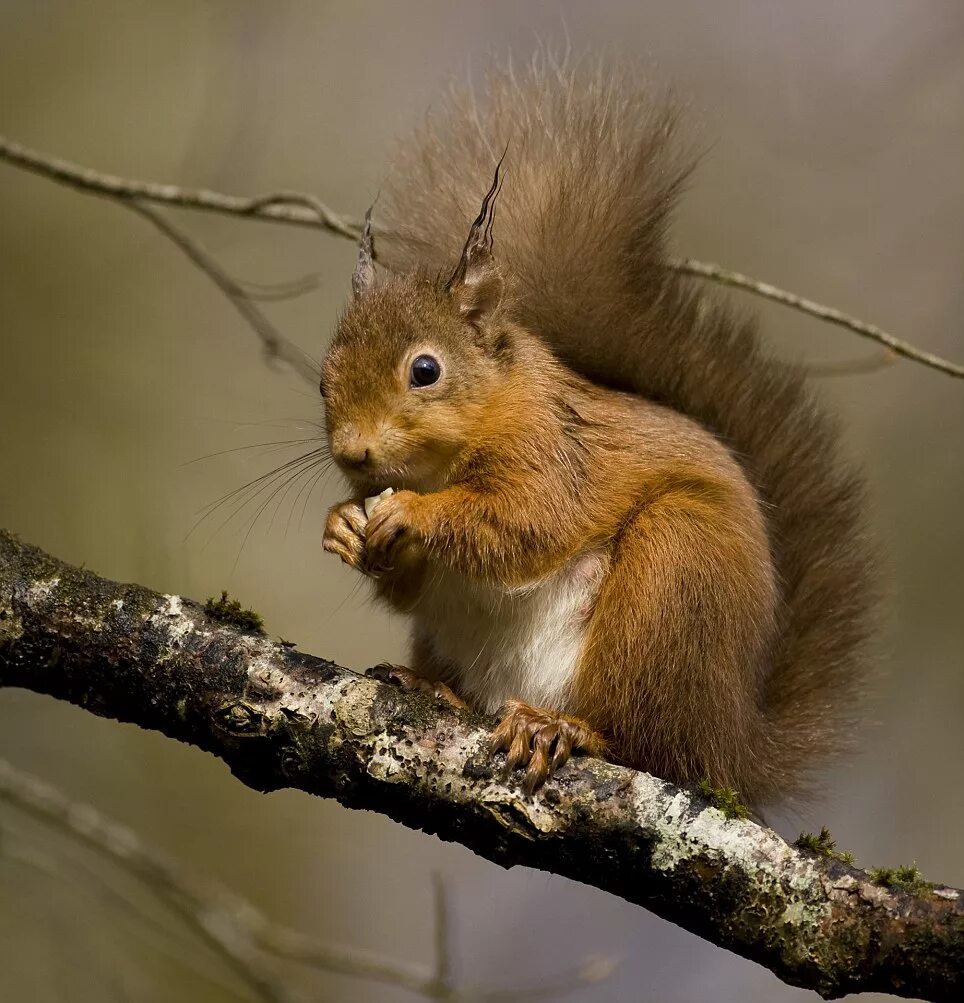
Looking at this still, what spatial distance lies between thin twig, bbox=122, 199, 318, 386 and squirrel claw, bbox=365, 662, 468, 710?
2.19 ft

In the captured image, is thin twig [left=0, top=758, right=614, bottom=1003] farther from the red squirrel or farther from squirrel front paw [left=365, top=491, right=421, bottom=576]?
squirrel front paw [left=365, top=491, right=421, bottom=576]

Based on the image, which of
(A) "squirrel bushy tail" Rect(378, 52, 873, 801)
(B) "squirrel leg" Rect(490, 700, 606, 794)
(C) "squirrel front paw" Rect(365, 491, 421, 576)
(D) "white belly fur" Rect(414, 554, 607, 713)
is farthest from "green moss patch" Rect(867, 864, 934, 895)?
(C) "squirrel front paw" Rect(365, 491, 421, 576)

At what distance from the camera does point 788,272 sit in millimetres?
→ 5242

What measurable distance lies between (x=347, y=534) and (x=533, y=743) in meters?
0.65

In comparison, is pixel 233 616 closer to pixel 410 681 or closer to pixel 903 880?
pixel 410 681

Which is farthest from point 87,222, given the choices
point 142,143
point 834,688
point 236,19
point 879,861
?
point 879,861

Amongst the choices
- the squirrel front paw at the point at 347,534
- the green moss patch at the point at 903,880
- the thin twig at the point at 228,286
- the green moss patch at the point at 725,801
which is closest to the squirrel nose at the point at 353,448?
the squirrel front paw at the point at 347,534

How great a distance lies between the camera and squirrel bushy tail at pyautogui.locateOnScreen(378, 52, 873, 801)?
2.72 metres

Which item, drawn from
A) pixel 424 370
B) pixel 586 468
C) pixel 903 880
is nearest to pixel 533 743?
pixel 903 880

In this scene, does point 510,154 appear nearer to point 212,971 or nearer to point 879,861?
point 212,971

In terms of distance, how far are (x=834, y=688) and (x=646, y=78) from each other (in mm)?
1613

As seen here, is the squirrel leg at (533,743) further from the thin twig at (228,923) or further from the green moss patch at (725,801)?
the thin twig at (228,923)

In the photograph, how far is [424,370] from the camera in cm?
238

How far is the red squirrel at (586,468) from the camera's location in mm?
2266
